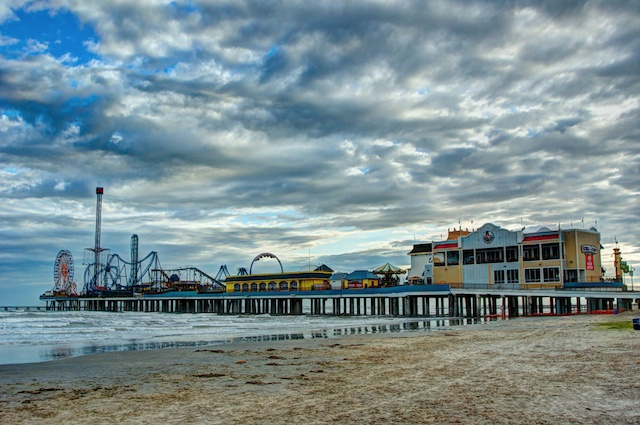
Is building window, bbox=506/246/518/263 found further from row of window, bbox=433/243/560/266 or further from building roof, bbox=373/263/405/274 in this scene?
building roof, bbox=373/263/405/274

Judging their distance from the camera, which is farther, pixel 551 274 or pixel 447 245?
pixel 447 245

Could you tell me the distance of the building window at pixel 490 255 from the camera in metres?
59.1

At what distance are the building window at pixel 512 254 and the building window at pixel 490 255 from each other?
0.69 metres

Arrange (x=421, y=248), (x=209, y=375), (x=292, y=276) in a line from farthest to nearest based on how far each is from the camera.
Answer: (x=292, y=276) → (x=421, y=248) → (x=209, y=375)

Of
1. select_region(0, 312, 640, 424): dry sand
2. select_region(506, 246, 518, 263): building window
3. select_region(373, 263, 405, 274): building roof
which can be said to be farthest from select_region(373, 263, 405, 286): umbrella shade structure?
select_region(0, 312, 640, 424): dry sand

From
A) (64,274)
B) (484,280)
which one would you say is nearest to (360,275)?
(484,280)

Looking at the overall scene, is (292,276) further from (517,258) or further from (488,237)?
(517,258)

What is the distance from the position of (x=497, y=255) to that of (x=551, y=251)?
218 inches

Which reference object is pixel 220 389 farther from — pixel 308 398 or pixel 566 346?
pixel 566 346

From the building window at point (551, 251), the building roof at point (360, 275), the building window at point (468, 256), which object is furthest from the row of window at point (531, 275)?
the building roof at point (360, 275)

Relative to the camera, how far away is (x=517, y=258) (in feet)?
189

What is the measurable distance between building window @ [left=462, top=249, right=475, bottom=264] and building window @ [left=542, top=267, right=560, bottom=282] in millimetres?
7848

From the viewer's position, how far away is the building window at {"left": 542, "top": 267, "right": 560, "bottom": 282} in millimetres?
54784

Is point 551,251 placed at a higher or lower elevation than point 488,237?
lower
